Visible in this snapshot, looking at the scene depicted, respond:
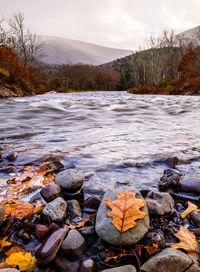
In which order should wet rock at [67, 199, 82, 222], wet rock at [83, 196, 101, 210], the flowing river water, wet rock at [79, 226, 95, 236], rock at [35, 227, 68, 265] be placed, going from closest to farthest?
1. rock at [35, 227, 68, 265]
2. wet rock at [79, 226, 95, 236]
3. wet rock at [67, 199, 82, 222]
4. wet rock at [83, 196, 101, 210]
5. the flowing river water

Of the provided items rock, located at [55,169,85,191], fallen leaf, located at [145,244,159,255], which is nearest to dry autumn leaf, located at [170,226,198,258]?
fallen leaf, located at [145,244,159,255]

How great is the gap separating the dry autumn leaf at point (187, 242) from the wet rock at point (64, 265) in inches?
22.4

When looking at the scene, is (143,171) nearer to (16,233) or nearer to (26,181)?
(26,181)

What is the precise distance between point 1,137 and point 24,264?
144 inches

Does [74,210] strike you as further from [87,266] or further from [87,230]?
[87,266]

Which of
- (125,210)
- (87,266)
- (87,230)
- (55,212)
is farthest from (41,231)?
(125,210)

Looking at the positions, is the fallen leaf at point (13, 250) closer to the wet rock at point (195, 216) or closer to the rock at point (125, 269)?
the rock at point (125, 269)

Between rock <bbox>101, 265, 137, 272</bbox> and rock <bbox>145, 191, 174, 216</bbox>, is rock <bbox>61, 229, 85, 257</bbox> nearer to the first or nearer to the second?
rock <bbox>101, 265, 137, 272</bbox>

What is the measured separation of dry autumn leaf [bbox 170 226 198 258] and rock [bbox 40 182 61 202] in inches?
36.6

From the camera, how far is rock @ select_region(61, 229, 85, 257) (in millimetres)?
1428

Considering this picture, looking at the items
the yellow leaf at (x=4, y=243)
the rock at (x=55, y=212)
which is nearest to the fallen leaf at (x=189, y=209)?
the rock at (x=55, y=212)

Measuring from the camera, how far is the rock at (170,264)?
1.26 m

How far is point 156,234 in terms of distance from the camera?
1.55 meters

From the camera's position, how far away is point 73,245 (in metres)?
1.45
